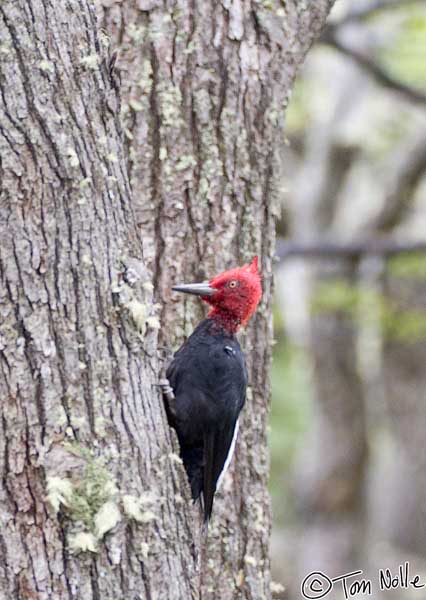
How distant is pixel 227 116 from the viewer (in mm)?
3158

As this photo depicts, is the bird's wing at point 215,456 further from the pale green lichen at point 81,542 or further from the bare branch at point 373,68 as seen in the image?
the bare branch at point 373,68

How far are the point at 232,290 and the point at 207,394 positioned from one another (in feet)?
1.43

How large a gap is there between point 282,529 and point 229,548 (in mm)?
10586

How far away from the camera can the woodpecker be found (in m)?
3.13

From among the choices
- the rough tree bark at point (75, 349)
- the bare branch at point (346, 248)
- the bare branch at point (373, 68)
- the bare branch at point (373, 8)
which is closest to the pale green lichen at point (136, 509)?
the rough tree bark at point (75, 349)

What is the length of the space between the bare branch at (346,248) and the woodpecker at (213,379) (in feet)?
12.2

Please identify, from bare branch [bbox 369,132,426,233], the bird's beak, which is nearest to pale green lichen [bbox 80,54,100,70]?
the bird's beak

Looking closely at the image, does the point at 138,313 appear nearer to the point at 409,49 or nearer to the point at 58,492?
the point at 58,492

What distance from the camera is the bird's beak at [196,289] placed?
3.06m

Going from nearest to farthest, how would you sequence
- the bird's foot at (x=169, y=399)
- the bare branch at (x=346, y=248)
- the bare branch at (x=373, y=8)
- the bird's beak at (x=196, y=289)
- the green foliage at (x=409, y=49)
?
the bird's foot at (x=169, y=399)
the bird's beak at (x=196, y=289)
the bare branch at (x=373, y=8)
the bare branch at (x=346, y=248)
the green foliage at (x=409, y=49)

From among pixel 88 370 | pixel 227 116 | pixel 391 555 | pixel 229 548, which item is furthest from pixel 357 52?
pixel 391 555

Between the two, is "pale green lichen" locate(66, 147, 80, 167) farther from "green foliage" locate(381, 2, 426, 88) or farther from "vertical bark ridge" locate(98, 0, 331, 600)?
"green foliage" locate(381, 2, 426, 88)

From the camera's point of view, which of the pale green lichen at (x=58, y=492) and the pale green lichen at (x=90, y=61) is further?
the pale green lichen at (x=90, y=61)

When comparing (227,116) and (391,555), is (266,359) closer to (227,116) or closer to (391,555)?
(227,116)
